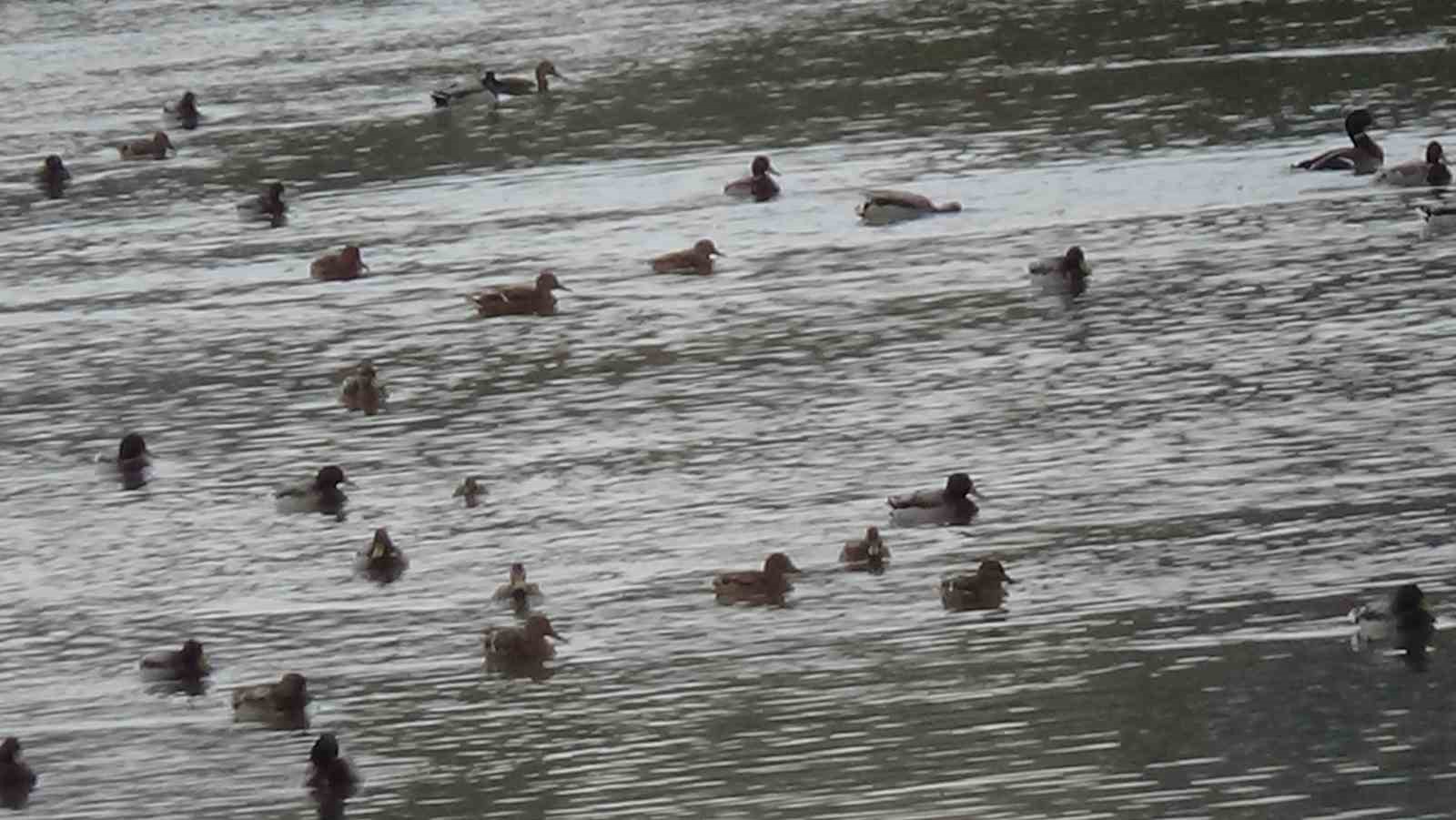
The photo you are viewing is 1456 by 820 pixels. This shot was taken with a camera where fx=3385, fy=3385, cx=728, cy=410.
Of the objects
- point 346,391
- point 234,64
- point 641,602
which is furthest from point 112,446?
point 234,64

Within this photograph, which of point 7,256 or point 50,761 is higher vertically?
point 7,256

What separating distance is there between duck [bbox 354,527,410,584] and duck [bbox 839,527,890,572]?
11.2 ft

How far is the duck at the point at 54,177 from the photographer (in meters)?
46.9

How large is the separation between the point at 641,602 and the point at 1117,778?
5.21 meters

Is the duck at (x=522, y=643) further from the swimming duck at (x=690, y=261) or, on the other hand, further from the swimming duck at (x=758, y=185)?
the swimming duck at (x=758, y=185)

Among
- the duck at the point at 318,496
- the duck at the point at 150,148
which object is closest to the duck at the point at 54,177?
the duck at the point at 150,148

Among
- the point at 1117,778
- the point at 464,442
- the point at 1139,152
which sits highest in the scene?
the point at 1139,152

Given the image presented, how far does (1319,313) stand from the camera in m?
31.9

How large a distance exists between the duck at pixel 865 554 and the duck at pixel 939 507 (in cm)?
121

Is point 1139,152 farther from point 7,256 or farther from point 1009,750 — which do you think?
point 1009,750

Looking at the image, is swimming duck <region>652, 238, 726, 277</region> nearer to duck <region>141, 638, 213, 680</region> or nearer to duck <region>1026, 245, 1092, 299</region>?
duck <region>1026, 245, 1092, 299</region>

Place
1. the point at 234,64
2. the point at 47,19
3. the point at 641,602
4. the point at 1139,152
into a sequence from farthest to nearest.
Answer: the point at 47,19 < the point at 234,64 < the point at 1139,152 < the point at 641,602

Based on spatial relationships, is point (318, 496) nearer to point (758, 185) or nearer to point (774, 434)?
point (774, 434)

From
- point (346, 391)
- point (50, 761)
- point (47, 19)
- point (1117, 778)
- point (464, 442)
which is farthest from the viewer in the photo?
point (47, 19)
